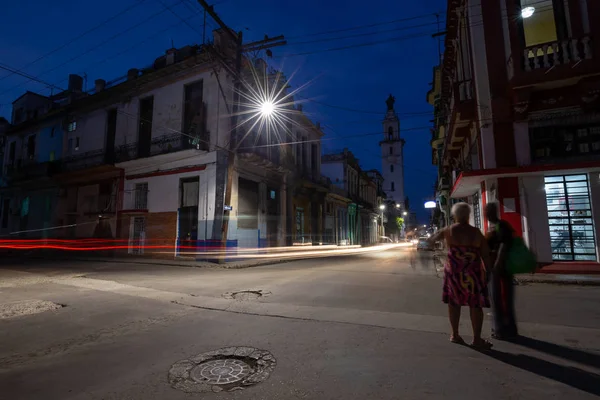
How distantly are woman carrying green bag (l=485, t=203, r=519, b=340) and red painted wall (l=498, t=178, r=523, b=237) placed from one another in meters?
7.61

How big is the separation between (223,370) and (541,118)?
12729 mm

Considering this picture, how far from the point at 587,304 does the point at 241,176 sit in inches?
624

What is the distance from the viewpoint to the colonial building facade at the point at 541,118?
394 inches

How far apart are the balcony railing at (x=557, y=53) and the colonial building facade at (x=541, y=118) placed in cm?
3

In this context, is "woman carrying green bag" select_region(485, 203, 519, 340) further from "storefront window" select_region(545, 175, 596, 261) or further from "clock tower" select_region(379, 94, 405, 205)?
"clock tower" select_region(379, 94, 405, 205)

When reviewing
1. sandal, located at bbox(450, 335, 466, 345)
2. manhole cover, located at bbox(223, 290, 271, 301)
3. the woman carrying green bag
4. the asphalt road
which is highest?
the woman carrying green bag

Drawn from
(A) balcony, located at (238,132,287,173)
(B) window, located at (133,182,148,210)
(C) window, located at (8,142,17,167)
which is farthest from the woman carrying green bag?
(C) window, located at (8,142,17,167)

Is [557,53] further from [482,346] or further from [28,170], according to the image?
[28,170]

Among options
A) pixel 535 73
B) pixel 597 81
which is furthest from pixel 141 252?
pixel 597 81

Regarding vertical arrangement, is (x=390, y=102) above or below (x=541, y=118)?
above

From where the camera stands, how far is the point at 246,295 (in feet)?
23.1

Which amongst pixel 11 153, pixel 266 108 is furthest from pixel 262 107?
pixel 11 153

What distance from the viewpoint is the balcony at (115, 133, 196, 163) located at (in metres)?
17.6

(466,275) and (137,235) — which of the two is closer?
(466,275)
